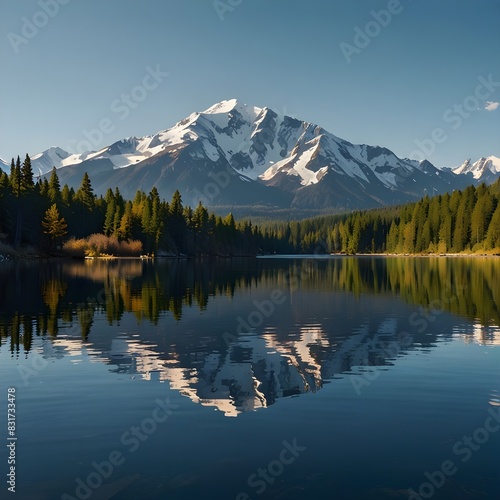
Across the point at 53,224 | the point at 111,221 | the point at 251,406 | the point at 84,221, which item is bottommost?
the point at 251,406

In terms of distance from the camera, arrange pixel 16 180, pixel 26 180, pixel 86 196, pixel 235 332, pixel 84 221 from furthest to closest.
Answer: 1. pixel 86 196
2. pixel 84 221
3. pixel 26 180
4. pixel 16 180
5. pixel 235 332

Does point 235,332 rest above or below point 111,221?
below

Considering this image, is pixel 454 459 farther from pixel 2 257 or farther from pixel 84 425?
pixel 2 257

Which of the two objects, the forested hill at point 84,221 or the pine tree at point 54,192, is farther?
the pine tree at point 54,192

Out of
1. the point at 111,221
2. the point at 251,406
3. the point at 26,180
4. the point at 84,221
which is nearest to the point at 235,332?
the point at 251,406

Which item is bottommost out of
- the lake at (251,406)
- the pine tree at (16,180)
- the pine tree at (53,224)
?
the lake at (251,406)

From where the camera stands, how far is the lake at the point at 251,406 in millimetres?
11141

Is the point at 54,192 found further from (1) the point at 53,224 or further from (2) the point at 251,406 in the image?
(2) the point at 251,406

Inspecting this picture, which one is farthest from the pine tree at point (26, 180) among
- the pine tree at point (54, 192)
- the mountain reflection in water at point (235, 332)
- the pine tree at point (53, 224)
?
the mountain reflection in water at point (235, 332)

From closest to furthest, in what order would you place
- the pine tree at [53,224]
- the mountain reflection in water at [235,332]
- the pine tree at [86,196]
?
the mountain reflection in water at [235,332]
the pine tree at [53,224]
the pine tree at [86,196]

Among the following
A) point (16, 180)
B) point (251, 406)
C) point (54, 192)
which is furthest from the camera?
point (54, 192)

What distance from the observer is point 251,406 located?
641 inches

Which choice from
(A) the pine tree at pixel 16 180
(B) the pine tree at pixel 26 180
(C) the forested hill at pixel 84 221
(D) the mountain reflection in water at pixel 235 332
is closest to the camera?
(D) the mountain reflection in water at pixel 235 332

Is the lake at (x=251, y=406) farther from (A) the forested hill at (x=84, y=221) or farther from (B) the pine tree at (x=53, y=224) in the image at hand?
(B) the pine tree at (x=53, y=224)
